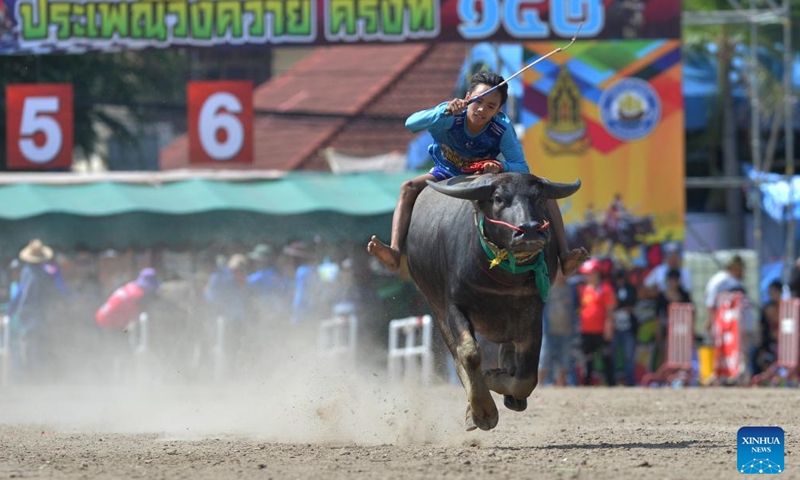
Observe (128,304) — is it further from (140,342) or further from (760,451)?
(760,451)

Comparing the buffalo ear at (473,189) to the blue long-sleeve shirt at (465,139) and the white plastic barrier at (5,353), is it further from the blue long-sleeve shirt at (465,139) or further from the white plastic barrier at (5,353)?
the white plastic barrier at (5,353)

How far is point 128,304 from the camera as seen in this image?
1652cm

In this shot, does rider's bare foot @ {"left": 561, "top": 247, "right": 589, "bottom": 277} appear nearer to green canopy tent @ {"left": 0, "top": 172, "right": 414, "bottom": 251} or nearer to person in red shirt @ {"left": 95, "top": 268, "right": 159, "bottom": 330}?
person in red shirt @ {"left": 95, "top": 268, "right": 159, "bottom": 330}

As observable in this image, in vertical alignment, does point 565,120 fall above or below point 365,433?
above

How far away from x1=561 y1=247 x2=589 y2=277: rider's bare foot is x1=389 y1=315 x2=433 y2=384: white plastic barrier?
6.93 metres

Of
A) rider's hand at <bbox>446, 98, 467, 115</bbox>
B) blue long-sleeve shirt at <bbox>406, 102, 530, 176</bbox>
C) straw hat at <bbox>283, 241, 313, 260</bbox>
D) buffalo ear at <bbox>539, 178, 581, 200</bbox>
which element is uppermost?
rider's hand at <bbox>446, 98, 467, 115</bbox>

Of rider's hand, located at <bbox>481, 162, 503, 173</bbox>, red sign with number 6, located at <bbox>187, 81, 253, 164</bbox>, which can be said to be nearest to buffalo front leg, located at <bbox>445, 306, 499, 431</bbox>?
rider's hand, located at <bbox>481, 162, 503, 173</bbox>

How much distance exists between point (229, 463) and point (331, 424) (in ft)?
7.88

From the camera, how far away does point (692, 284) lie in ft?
67.2

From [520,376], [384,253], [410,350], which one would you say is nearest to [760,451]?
[520,376]

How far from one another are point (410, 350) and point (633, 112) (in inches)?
176

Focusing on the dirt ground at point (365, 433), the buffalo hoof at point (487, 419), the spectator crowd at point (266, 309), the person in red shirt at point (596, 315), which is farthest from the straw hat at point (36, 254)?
the buffalo hoof at point (487, 419)

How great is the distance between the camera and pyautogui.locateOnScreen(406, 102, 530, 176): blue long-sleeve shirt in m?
9.02

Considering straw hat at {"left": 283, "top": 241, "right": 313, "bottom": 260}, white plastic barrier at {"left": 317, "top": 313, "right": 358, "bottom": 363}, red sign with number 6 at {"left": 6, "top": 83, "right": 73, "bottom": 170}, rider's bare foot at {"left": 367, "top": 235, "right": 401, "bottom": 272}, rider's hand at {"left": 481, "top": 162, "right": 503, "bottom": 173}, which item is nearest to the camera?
rider's hand at {"left": 481, "top": 162, "right": 503, "bottom": 173}
